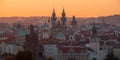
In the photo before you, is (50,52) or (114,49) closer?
(50,52)

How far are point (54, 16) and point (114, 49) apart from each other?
11.8 meters

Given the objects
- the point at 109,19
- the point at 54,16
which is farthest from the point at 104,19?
the point at 54,16

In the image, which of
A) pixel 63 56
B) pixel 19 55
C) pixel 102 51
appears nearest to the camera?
pixel 19 55

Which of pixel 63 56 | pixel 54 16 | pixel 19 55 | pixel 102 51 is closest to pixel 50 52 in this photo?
pixel 63 56

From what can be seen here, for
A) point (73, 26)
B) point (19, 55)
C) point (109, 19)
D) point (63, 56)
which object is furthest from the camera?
point (109, 19)

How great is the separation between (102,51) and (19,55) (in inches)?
533

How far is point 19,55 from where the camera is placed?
1867 cm

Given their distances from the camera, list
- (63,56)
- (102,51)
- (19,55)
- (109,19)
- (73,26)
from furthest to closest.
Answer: (109,19) → (73,26) → (102,51) → (63,56) → (19,55)

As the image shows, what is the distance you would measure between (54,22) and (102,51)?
36.8ft

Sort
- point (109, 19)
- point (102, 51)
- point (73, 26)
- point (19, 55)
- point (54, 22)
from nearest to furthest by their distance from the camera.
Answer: point (19, 55), point (102, 51), point (54, 22), point (73, 26), point (109, 19)

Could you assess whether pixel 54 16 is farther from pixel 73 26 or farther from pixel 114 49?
pixel 114 49

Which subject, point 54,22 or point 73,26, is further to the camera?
point 73,26

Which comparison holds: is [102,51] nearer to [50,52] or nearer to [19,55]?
[50,52]

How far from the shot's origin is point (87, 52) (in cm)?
2933
